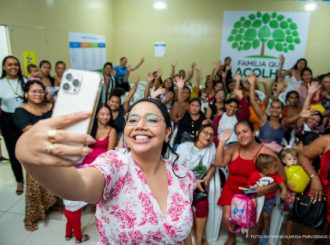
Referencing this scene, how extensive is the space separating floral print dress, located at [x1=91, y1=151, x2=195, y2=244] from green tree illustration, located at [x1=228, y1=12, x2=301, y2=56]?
6711 millimetres

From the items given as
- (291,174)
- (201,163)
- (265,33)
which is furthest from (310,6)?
(201,163)

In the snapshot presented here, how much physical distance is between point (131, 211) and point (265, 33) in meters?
7.04

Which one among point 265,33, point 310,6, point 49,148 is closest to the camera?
point 49,148

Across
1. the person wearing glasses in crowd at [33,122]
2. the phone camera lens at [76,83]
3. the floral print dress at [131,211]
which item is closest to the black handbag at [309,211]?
the floral print dress at [131,211]

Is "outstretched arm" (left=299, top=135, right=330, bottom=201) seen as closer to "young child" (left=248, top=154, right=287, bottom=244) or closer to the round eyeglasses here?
"young child" (left=248, top=154, right=287, bottom=244)

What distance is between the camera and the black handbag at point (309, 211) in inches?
74.4

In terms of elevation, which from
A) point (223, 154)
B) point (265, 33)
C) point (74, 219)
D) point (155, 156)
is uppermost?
point (265, 33)

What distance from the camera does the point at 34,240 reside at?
2.36m

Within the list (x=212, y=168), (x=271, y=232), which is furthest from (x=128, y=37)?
(x=271, y=232)

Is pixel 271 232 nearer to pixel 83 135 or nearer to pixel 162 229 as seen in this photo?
pixel 162 229

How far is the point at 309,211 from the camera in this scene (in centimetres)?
192

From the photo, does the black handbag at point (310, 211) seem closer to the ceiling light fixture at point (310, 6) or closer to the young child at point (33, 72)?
the young child at point (33, 72)

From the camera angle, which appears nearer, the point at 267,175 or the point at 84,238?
the point at 267,175

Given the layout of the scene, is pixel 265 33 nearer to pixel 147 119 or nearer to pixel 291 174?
pixel 291 174
